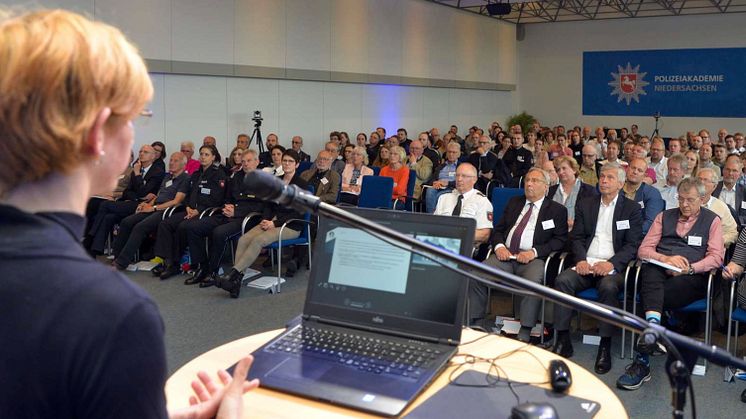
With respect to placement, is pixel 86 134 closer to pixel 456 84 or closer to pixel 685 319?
pixel 685 319

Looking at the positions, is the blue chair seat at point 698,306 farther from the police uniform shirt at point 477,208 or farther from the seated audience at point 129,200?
the seated audience at point 129,200

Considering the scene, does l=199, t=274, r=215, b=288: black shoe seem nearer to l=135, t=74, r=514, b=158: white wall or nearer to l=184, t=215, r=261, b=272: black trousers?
l=184, t=215, r=261, b=272: black trousers

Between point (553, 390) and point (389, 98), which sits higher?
point (389, 98)

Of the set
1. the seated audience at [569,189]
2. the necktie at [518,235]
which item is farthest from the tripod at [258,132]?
the necktie at [518,235]

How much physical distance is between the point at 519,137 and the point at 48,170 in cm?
1068

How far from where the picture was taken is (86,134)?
798mm

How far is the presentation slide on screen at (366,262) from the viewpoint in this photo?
2.00m

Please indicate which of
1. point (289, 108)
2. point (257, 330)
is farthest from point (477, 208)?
point (289, 108)

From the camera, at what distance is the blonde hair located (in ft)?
2.52

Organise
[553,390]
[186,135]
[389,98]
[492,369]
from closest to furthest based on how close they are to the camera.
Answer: [553,390]
[492,369]
[186,135]
[389,98]

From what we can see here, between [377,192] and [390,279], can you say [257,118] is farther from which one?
[390,279]

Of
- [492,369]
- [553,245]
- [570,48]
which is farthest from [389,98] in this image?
[492,369]

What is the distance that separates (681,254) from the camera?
459cm

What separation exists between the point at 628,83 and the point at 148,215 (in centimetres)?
1452
